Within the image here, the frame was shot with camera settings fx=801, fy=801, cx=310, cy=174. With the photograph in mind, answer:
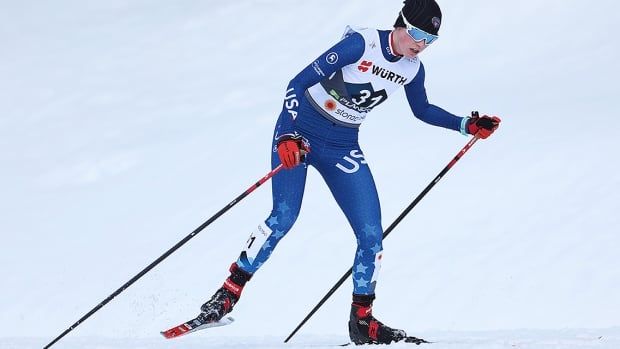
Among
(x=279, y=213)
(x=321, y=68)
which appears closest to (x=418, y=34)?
(x=321, y=68)

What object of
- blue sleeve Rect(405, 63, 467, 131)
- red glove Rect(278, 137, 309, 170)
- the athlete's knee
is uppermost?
blue sleeve Rect(405, 63, 467, 131)

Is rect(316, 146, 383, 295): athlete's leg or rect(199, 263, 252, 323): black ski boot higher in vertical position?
rect(316, 146, 383, 295): athlete's leg

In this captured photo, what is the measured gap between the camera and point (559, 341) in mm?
4859

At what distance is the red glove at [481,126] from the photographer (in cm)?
559

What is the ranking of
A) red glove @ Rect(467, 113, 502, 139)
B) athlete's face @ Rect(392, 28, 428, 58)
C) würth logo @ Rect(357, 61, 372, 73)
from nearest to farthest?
athlete's face @ Rect(392, 28, 428, 58)
würth logo @ Rect(357, 61, 372, 73)
red glove @ Rect(467, 113, 502, 139)

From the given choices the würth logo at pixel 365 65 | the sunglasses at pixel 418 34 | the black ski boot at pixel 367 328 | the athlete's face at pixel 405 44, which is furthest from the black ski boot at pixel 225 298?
the sunglasses at pixel 418 34

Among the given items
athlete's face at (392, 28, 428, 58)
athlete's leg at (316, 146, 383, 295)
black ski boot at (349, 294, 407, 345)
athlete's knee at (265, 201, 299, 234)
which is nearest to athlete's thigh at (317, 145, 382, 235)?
athlete's leg at (316, 146, 383, 295)

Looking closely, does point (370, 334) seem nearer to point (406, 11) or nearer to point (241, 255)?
point (241, 255)

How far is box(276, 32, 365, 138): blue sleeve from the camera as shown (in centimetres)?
507

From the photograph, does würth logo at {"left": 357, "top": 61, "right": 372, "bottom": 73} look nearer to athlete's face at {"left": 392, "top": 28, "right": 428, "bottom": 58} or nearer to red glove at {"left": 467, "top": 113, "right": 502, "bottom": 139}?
athlete's face at {"left": 392, "top": 28, "right": 428, "bottom": 58}

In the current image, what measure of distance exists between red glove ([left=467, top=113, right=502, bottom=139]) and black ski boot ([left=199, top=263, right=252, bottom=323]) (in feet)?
6.08

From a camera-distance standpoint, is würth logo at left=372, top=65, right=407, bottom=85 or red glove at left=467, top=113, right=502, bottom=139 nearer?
würth logo at left=372, top=65, right=407, bottom=85

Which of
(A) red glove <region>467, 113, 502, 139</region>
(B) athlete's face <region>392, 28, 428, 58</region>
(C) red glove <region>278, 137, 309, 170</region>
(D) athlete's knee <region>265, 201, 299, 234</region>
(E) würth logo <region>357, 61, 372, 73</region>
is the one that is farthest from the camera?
(A) red glove <region>467, 113, 502, 139</region>

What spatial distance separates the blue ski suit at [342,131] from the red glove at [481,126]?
49 cm
